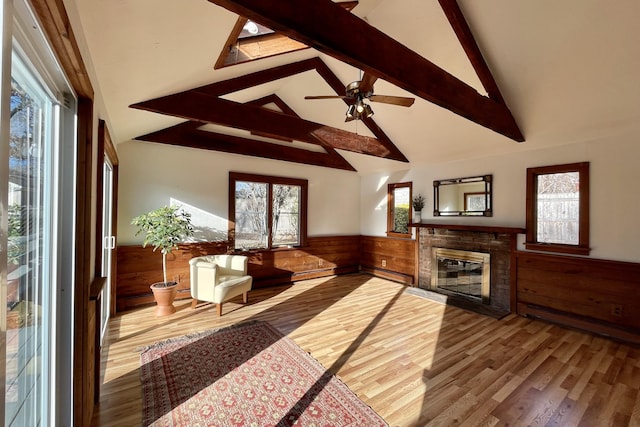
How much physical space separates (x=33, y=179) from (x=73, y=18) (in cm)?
72

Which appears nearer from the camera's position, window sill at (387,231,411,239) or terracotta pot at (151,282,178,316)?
terracotta pot at (151,282,178,316)

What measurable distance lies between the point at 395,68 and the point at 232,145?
3.32 m

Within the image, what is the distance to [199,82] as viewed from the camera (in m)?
2.85

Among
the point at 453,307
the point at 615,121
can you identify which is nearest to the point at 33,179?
the point at 453,307

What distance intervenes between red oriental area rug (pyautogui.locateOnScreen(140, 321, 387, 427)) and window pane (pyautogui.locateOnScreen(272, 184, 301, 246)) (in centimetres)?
261

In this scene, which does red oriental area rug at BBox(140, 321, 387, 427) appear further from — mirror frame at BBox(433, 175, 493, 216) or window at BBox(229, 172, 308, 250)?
mirror frame at BBox(433, 175, 493, 216)

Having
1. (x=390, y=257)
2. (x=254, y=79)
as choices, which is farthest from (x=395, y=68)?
(x=390, y=257)

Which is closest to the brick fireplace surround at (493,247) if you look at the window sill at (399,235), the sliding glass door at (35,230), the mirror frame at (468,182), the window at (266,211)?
the mirror frame at (468,182)

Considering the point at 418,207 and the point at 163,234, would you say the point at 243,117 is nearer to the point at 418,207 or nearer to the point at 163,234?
the point at 163,234

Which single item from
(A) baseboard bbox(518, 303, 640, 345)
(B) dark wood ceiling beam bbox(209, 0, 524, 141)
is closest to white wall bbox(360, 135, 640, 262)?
(A) baseboard bbox(518, 303, 640, 345)

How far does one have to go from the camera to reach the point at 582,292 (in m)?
3.38

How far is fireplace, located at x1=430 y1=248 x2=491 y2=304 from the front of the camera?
4273mm

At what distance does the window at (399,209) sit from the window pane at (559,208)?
2.12 meters

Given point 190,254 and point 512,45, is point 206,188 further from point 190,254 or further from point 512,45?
point 512,45
